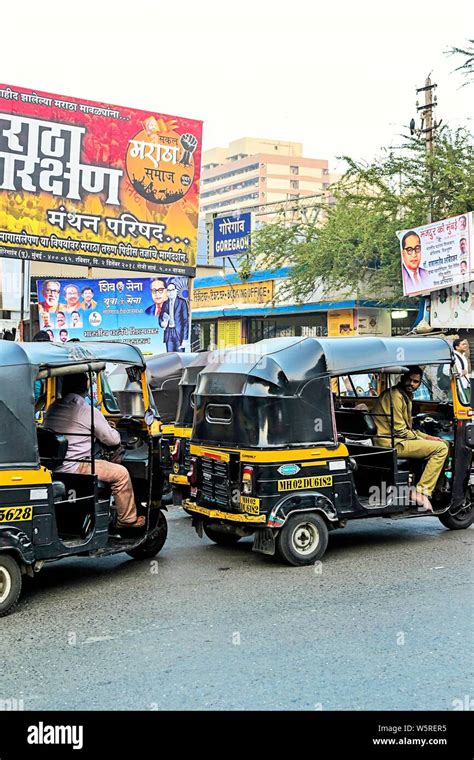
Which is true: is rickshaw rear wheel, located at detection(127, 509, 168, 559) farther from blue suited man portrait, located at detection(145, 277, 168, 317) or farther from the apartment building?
the apartment building

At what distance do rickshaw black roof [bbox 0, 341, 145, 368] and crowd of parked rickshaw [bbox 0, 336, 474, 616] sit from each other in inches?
0.5

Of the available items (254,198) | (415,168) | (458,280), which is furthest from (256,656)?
(254,198)

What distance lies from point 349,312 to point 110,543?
58.2 ft

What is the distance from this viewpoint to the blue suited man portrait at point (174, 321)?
17688 mm

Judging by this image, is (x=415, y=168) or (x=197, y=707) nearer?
(x=197, y=707)

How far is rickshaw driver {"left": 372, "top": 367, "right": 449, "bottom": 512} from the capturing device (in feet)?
28.1

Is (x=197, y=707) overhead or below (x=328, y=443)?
below

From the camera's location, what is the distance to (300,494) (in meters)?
7.50

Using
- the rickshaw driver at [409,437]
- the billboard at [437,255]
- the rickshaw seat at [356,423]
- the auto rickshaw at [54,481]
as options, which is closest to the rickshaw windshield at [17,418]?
the auto rickshaw at [54,481]

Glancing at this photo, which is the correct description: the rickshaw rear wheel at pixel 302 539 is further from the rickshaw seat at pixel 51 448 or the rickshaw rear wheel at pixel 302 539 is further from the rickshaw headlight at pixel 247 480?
the rickshaw seat at pixel 51 448

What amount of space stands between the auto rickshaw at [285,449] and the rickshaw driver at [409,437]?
0.66ft
